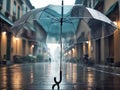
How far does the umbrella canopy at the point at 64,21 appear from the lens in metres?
8.54

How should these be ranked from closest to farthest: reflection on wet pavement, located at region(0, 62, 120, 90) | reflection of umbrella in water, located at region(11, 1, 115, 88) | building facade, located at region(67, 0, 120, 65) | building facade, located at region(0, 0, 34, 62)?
reflection of umbrella in water, located at region(11, 1, 115, 88) < reflection on wet pavement, located at region(0, 62, 120, 90) < building facade, located at region(67, 0, 120, 65) < building facade, located at region(0, 0, 34, 62)

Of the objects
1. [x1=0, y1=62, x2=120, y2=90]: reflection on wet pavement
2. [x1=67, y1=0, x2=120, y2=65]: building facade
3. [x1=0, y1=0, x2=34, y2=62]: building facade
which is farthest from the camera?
[x1=0, y1=0, x2=34, y2=62]: building facade

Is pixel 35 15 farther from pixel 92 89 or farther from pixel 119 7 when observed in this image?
pixel 119 7

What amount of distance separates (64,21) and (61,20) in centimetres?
12

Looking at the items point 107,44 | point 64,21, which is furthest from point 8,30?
point 64,21

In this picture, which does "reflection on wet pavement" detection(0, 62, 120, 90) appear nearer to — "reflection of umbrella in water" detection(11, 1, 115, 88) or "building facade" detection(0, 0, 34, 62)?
"reflection of umbrella in water" detection(11, 1, 115, 88)

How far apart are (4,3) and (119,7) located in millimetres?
14167

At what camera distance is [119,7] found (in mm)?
22016

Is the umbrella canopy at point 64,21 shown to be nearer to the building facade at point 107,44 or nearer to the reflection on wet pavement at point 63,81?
the building facade at point 107,44

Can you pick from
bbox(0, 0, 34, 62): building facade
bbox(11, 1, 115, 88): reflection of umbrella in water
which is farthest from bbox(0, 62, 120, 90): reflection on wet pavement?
bbox(0, 0, 34, 62): building facade

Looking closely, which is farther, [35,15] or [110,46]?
[110,46]

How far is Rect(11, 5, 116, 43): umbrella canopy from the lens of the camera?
854 cm

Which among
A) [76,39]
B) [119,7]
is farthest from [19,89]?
[119,7]

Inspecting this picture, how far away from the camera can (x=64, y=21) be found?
8672 mm
